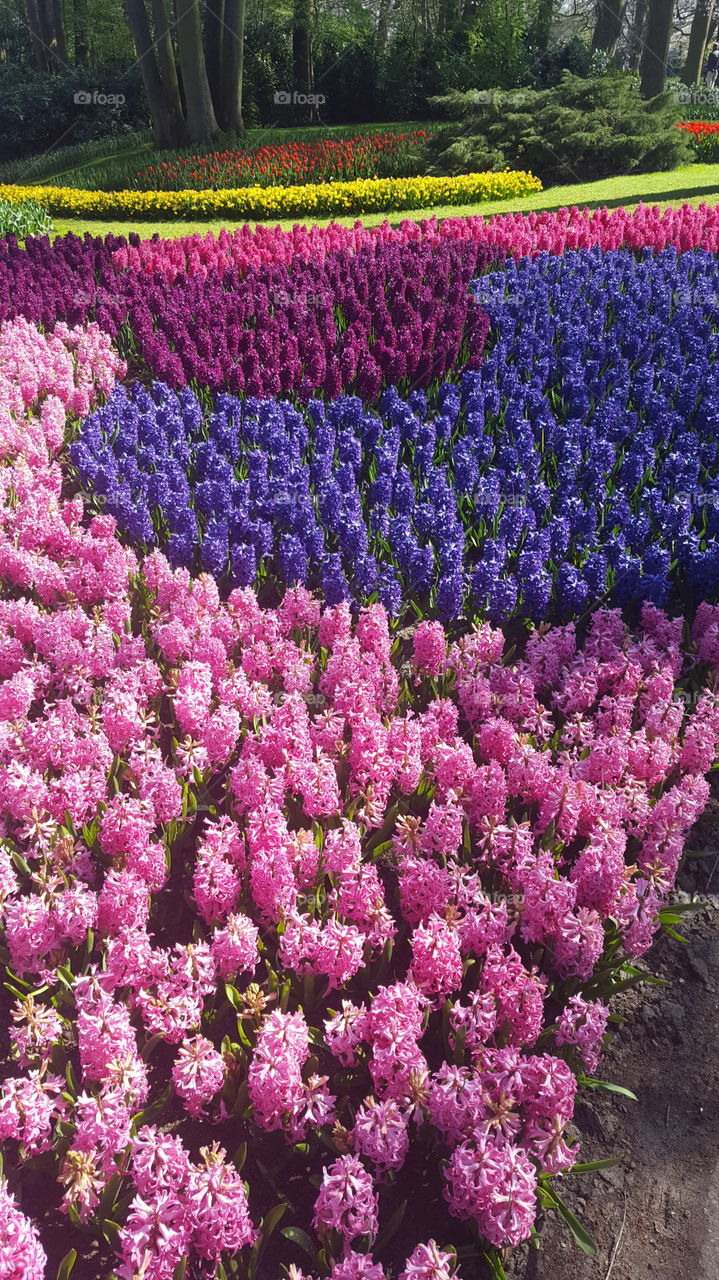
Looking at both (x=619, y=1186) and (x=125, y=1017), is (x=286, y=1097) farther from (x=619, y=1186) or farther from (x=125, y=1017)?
(x=619, y=1186)

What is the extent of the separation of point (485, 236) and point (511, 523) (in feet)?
25.6

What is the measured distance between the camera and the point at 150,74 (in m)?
23.4

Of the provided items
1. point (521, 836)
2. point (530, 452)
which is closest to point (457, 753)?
point (521, 836)

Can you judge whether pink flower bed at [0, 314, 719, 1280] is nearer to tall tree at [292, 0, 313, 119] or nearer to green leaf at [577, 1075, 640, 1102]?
green leaf at [577, 1075, 640, 1102]

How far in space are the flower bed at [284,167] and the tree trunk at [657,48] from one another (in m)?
9.13

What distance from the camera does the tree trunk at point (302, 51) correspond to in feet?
103

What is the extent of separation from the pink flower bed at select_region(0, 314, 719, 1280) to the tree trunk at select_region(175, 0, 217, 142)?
21420 millimetres

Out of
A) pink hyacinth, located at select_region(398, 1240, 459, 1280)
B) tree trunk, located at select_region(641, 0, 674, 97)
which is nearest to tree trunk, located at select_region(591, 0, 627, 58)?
tree trunk, located at select_region(641, 0, 674, 97)

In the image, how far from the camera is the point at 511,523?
5.39 m

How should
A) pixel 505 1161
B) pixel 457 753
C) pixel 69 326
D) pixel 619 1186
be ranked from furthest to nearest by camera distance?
pixel 69 326
pixel 457 753
pixel 619 1186
pixel 505 1161

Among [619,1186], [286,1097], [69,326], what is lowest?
[619,1186]

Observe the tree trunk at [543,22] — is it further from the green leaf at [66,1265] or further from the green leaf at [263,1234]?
the green leaf at [66,1265]

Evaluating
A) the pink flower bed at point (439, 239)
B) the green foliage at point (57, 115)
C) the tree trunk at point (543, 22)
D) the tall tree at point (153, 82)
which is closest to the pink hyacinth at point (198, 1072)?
the pink flower bed at point (439, 239)

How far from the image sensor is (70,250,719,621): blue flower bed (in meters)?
5.05
